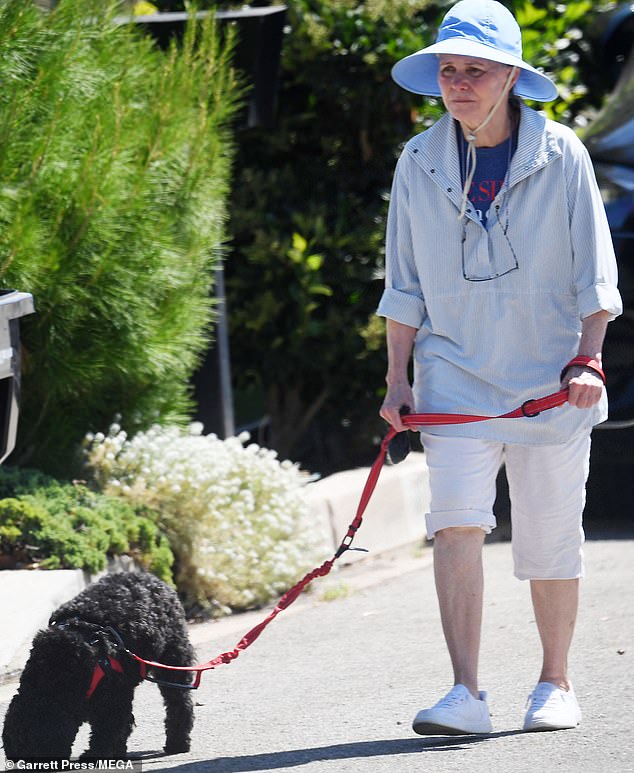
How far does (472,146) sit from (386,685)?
68.0 inches

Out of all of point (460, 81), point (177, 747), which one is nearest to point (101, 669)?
point (177, 747)

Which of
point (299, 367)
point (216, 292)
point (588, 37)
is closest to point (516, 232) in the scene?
point (216, 292)

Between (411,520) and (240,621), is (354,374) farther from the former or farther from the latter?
(240,621)

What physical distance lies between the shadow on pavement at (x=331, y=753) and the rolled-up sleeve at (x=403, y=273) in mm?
1122

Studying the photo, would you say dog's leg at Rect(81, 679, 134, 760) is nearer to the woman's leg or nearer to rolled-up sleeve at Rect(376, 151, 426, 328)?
the woman's leg

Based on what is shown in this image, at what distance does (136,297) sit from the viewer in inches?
229

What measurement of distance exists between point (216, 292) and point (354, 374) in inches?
46.8

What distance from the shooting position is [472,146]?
3.87m

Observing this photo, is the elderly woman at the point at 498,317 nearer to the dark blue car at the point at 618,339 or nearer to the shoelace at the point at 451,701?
the shoelace at the point at 451,701

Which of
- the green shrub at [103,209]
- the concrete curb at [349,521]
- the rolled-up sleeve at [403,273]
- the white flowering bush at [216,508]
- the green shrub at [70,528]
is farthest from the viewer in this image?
the white flowering bush at [216,508]

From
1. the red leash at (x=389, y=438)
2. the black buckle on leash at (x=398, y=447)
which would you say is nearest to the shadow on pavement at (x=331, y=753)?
the red leash at (x=389, y=438)

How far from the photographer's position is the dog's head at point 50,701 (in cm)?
340

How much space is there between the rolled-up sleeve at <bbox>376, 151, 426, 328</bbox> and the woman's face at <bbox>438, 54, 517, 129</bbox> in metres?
0.24

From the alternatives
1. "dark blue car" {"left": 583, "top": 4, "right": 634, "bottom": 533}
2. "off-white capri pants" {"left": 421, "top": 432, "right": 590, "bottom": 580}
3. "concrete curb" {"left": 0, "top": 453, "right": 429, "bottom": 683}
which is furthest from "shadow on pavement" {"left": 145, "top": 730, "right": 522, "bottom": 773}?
"dark blue car" {"left": 583, "top": 4, "right": 634, "bottom": 533}
